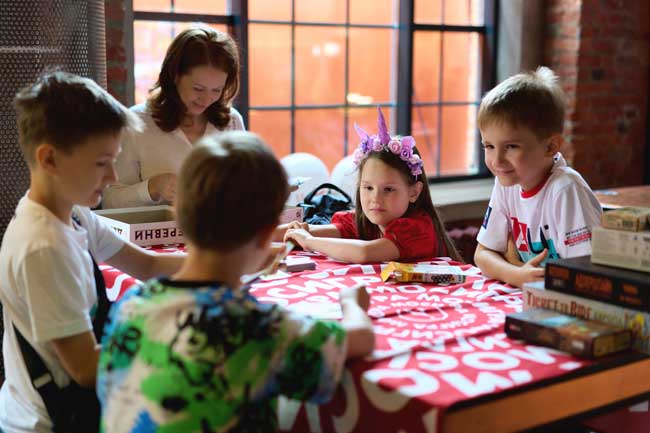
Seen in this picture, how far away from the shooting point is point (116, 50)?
375cm

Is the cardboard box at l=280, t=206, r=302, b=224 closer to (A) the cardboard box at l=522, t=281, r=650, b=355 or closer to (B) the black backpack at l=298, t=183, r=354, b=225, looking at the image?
(B) the black backpack at l=298, t=183, r=354, b=225

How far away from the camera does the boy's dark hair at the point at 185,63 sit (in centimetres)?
280

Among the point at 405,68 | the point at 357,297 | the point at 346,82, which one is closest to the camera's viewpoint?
the point at 357,297

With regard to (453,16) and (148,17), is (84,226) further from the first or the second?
(453,16)

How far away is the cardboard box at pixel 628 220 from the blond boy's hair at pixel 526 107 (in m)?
0.48

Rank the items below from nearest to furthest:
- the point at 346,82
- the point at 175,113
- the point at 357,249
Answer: the point at 357,249, the point at 175,113, the point at 346,82

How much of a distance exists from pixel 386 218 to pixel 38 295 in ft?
4.10

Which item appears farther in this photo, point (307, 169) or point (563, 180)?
point (307, 169)

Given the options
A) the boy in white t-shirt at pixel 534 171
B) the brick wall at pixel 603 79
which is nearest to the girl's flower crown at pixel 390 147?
the boy in white t-shirt at pixel 534 171

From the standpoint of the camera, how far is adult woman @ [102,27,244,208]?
280 cm

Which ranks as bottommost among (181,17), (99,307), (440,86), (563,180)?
(99,307)

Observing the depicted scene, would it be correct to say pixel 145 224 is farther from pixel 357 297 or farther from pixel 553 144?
pixel 553 144

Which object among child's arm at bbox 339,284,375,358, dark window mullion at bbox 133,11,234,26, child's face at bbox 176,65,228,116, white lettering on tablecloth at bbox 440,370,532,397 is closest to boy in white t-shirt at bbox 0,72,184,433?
child's arm at bbox 339,284,375,358

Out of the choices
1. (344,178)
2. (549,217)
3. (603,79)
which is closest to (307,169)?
(344,178)
